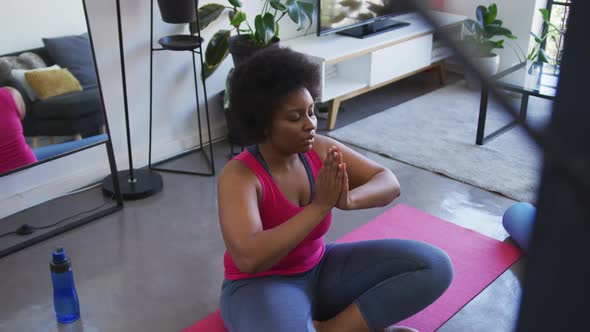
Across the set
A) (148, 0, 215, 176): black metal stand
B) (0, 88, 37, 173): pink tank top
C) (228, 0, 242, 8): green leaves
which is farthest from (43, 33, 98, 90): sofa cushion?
(228, 0, 242, 8): green leaves

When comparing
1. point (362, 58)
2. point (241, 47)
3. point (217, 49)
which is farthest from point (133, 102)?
point (362, 58)

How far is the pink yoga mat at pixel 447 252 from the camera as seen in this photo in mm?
2211

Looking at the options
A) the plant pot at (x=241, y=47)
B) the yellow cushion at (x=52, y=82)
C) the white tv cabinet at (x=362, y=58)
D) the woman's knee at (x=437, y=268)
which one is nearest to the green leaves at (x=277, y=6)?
the plant pot at (x=241, y=47)

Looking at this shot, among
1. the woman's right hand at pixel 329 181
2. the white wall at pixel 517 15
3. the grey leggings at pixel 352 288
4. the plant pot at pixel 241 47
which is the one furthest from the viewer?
the white wall at pixel 517 15

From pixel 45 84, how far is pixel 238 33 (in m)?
1.14

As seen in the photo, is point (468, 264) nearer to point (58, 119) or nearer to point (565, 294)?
point (58, 119)

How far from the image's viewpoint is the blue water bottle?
2139 mm

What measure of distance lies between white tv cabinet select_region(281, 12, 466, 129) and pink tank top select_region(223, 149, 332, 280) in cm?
199

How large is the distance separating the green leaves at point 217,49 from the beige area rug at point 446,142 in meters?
0.91

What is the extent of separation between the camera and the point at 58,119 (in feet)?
8.89

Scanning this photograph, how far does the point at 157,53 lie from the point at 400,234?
1.59m

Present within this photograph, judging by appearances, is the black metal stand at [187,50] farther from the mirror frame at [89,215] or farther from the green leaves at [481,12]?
the green leaves at [481,12]

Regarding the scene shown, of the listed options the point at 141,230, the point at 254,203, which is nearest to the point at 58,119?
the point at 141,230

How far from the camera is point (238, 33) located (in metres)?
3.42
